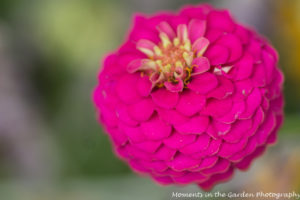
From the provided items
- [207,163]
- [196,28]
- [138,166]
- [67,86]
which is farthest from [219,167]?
[67,86]

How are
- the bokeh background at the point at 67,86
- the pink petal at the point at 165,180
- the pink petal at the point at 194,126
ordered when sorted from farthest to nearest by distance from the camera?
the bokeh background at the point at 67,86
the pink petal at the point at 165,180
the pink petal at the point at 194,126

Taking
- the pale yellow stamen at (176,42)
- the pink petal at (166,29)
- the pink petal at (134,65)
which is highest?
the pink petal at (166,29)

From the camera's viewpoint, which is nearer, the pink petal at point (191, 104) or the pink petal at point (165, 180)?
the pink petal at point (191, 104)

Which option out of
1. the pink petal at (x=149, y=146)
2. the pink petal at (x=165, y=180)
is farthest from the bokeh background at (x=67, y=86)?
the pink petal at (x=149, y=146)

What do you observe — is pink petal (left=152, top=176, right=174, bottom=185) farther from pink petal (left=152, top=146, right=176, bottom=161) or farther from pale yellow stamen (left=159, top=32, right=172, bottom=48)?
pale yellow stamen (left=159, top=32, right=172, bottom=48)

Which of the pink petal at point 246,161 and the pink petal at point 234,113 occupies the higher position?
the pink petal at point 234,113

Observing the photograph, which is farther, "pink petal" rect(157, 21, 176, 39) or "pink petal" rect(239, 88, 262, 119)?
"pink petal" rect(157, 21, 176, 39)

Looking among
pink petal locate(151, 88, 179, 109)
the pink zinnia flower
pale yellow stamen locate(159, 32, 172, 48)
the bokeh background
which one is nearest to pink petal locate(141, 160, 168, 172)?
the pink zinnia flower

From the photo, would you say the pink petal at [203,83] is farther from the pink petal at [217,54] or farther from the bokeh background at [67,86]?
the bokeh background at [67,86]
